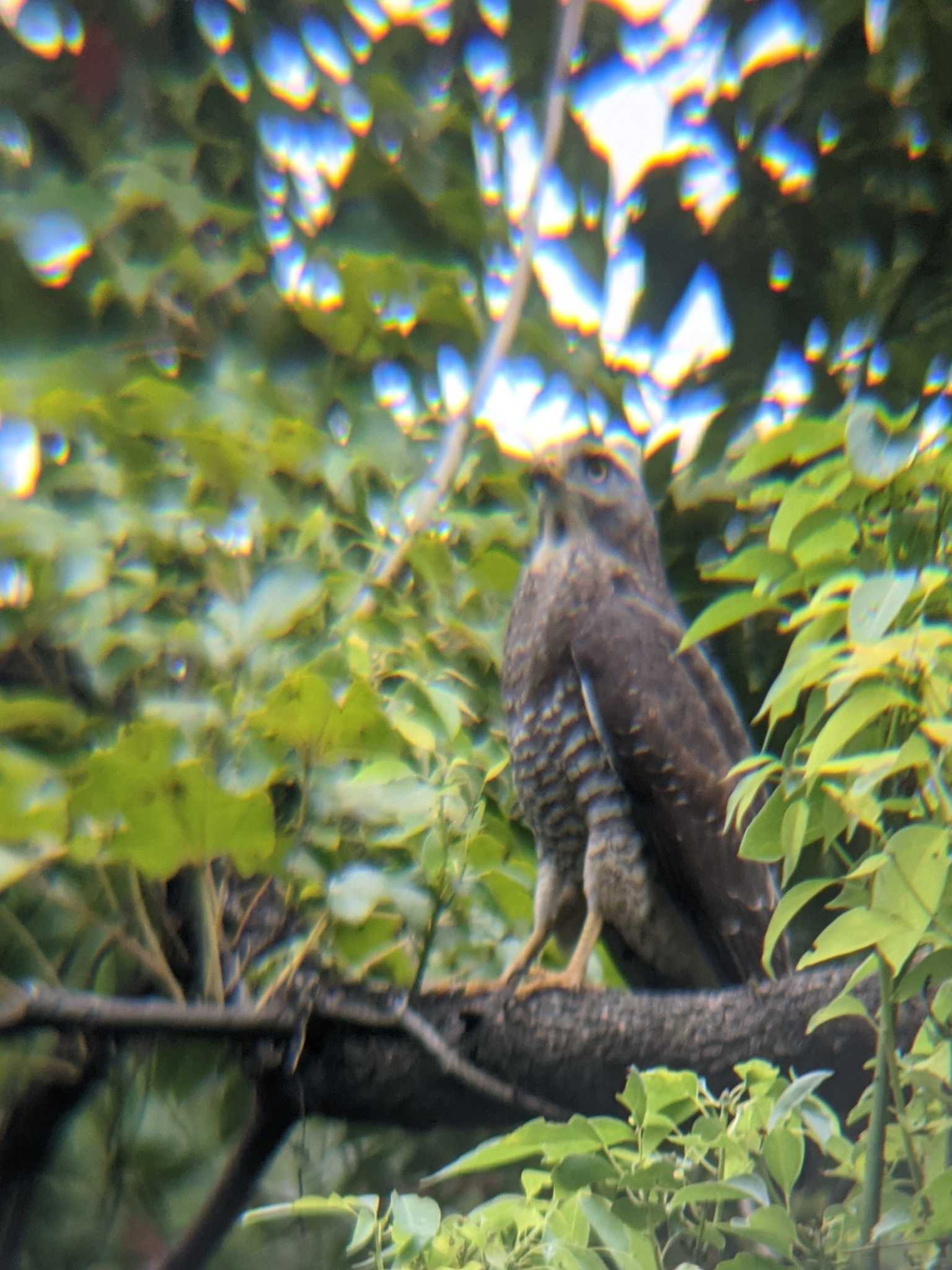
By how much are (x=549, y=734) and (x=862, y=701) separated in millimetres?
414

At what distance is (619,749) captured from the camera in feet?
2.44

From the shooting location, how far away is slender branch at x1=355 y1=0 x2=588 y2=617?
76cm

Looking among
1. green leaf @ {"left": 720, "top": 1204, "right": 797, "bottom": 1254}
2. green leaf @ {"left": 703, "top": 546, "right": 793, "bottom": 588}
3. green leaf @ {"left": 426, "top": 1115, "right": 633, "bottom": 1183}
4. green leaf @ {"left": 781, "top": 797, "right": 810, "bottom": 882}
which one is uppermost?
green leaf @ {"left": 703, "top": 546, "right": 793, "bottom": 588}

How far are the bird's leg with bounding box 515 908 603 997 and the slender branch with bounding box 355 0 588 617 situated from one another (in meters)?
0.24

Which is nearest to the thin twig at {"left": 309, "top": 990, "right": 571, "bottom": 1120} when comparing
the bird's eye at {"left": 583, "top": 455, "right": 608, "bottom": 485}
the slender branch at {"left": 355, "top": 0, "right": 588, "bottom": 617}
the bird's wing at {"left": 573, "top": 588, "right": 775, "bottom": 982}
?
the bird's wing at {"left": 573, "top": 588, "right": 775, "bottom": 982}

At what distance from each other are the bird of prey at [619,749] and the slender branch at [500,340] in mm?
62

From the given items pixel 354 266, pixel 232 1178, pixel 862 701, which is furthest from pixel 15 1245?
pixel 354 266

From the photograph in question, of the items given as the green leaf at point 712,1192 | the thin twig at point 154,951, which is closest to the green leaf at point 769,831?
the green leaf at point 712,1192

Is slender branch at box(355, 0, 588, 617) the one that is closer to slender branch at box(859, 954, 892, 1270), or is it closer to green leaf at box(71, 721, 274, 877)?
green leaf at box(71, 721, 274, 877)

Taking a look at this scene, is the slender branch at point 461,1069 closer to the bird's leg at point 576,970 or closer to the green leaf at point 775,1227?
the bird's leg at point 576,970

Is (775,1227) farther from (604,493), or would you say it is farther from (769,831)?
(604,493)

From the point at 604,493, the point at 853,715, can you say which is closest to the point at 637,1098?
the point at 853,715

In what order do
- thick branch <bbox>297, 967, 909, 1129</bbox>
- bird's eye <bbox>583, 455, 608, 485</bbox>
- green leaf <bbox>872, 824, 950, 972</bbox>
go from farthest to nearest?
1. bird's eye <bbox>583, 455, 608, 485</bbox>
2. thick branch <bbox>297, 967, 909, 1129</bbox>
3. green leaf <bbox>872, 824, 950, 972</bbox>

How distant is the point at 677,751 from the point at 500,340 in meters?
0.30
